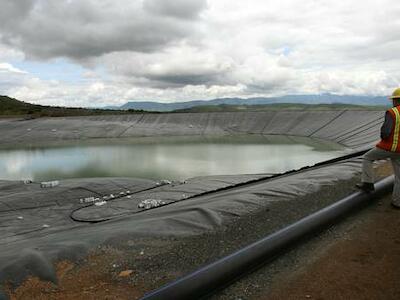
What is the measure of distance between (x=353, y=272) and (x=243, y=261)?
0.94 meters

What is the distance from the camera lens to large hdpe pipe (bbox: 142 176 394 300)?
2467 mm

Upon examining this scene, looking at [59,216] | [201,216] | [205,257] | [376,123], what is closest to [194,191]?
[59,216]

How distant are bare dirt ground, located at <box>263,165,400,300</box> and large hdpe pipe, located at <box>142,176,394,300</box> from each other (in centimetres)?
27

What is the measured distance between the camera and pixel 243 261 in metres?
2.91

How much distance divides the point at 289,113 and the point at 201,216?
32.6m

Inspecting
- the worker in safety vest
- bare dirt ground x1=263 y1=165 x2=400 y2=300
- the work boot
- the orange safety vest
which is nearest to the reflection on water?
the work boot

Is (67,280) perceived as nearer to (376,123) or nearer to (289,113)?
(376,123)

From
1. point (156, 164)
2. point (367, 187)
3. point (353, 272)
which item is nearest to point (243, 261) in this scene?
point (353, 272)

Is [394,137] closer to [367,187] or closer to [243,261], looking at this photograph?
[367,187]

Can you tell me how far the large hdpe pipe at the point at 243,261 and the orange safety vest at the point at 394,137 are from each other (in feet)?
2.87

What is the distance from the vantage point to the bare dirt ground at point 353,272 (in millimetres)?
2660

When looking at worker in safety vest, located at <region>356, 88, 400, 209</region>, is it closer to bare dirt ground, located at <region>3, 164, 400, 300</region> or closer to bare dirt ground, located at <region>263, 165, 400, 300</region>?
bare dirt ground, located at <region>263, 165, 400, 300</region>

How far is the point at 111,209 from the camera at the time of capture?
7480mm

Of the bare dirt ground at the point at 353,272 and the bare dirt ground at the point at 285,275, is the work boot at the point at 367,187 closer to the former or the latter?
the bare dirt ground at the point at 353,272
